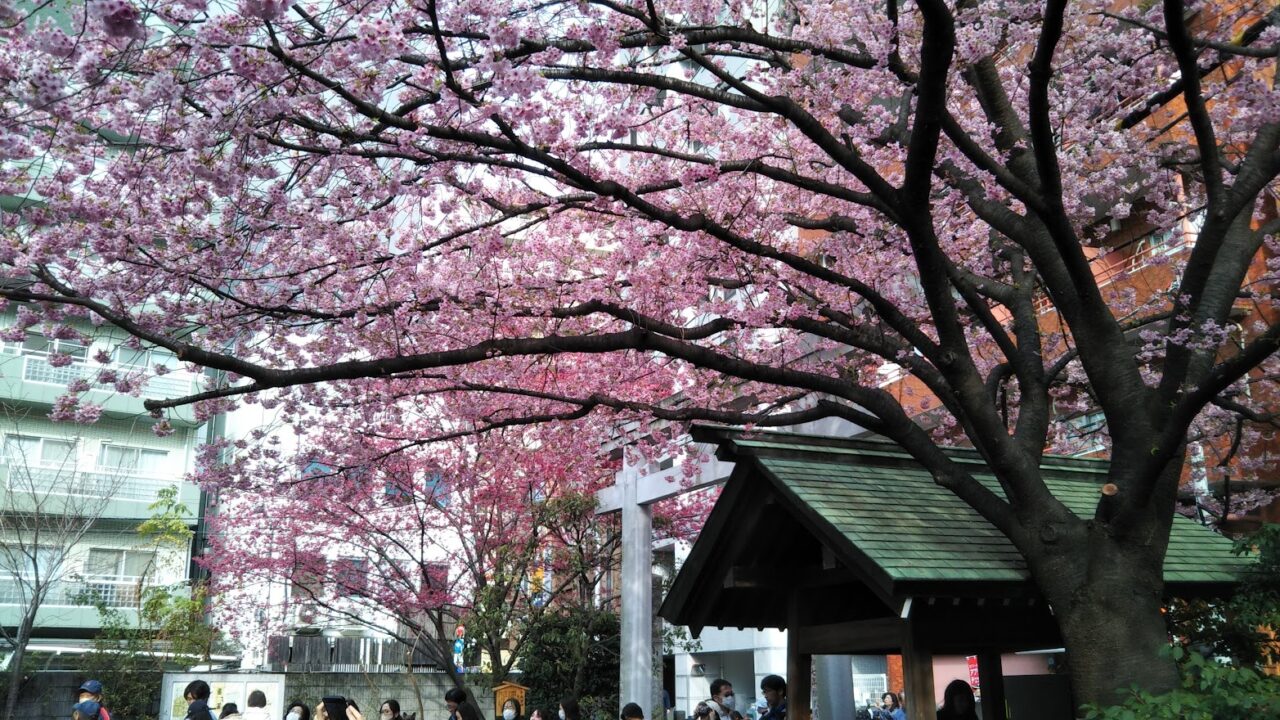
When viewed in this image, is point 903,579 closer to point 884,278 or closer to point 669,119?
point 884,278

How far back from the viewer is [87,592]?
885 inches

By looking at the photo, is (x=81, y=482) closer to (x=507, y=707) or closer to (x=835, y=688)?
(x=507, y=707)

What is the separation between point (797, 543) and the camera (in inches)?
302

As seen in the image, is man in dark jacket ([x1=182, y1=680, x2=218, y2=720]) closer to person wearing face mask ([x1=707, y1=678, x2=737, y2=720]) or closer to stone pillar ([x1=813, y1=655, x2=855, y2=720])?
person wearing face mask ([x1=707, y1=678, x2=737, y2=720])

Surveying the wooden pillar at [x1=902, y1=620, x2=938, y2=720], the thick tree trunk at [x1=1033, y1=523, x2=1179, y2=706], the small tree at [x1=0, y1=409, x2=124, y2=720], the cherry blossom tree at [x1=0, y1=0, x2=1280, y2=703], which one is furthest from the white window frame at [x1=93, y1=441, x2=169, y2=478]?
the thick tree trunk at [x1=1033, y1=523, x2=1179, y2=706]

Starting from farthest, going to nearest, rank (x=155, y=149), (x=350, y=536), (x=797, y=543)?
(x=350, y=536)
(x=797, y=543)
(x=155, y=149)

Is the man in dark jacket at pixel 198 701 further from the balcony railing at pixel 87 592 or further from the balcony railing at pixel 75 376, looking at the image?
the balcony railing at pixel 75 376

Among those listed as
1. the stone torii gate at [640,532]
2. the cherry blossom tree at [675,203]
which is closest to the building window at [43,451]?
the stone torii gate at [640,532]

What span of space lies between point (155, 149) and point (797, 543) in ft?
17.9

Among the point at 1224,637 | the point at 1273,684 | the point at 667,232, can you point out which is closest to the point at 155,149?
the point at 667,232

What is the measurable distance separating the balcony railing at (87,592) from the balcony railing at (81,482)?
2.05 metres

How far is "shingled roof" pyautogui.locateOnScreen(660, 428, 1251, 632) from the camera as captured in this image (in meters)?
6.30

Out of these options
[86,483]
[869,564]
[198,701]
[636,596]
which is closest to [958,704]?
[869,564]

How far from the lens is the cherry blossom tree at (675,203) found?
5.87 m
